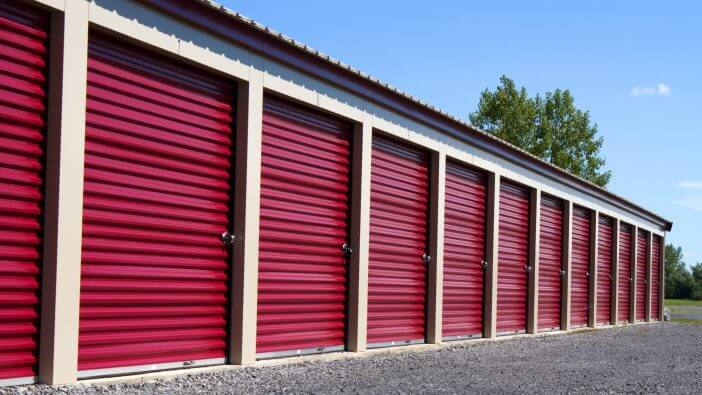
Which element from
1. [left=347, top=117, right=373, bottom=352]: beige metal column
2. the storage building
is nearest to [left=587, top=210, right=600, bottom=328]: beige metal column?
the storage building

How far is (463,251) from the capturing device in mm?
16719

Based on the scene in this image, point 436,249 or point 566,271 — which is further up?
point 436,249

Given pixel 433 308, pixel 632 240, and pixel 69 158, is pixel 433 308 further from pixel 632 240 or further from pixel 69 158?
pixel 632 240

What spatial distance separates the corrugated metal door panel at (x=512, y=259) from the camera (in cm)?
1861

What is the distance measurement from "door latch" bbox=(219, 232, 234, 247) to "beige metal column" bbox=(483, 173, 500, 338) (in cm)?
885

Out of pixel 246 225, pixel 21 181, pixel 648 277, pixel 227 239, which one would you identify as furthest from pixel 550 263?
pixel 21 181

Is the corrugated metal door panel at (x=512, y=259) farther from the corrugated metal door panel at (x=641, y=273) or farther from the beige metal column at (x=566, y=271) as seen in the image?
the corrugated metal door panel at (x=641, y=273)

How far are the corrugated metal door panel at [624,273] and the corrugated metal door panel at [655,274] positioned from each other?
13.0ft

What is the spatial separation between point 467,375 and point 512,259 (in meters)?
9.26

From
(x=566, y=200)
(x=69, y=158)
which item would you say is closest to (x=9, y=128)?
(x=69, y=158)

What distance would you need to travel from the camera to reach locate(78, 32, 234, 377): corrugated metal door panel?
816 centimetres

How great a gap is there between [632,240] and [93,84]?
25.1m

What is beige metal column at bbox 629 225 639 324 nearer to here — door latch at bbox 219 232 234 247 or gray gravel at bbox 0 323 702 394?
gray gravel at bbox 0 323 702 394

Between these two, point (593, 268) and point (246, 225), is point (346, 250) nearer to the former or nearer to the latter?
point (246, 225)
